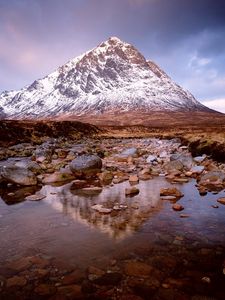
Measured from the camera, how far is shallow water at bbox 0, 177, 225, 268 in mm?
6578

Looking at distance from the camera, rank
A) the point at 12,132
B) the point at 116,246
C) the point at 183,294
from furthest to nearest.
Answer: the point at 12,132 < the point at 116,246 < the point at 183,294

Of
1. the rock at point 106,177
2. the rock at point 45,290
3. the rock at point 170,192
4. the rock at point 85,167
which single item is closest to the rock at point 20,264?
the rock at point 45,290

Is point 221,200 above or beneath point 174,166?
beneath

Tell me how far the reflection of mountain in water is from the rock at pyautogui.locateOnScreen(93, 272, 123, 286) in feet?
5.76

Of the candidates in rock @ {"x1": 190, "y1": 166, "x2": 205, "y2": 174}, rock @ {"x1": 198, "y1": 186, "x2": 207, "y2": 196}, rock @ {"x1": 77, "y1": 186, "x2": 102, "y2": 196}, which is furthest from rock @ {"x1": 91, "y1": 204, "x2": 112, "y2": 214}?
rock @ {"x1": 190, "y1": 166, "x2": 205, "y2": 174}

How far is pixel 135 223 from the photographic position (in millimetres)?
8148

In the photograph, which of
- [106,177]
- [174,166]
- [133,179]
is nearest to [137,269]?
[133,179]

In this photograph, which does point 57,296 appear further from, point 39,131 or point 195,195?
point 39,131

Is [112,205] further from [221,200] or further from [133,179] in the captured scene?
[133,179]

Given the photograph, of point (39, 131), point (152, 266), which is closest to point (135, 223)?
point (152, 266)

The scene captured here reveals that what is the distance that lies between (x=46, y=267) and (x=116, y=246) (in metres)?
1.56

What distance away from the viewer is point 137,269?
5.65 meters

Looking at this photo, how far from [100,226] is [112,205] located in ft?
6.61

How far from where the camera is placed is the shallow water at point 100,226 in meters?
6.58
